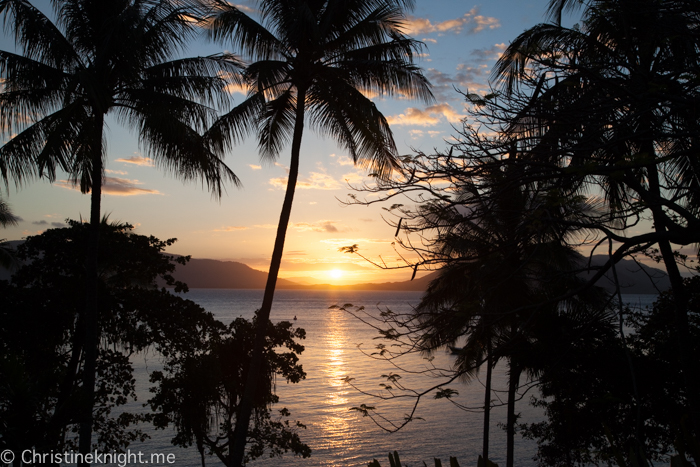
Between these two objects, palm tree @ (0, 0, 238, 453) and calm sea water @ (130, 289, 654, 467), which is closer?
palm tree @ (0, 0, 238, 453)

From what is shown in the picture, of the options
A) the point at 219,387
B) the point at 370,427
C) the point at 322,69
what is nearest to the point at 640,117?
the point at 322,69

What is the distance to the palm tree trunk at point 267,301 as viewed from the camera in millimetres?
10109

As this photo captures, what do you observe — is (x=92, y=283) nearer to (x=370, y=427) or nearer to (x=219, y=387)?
(x=219, y=387)

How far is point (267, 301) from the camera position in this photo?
10.5m

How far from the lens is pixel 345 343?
2552 inches

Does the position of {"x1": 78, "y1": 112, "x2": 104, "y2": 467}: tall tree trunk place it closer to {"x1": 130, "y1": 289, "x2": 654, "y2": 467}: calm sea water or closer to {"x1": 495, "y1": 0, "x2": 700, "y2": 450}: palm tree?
{"x1": 130, "y1": 289, "x2": 654, "y2": 467}: calm sea water

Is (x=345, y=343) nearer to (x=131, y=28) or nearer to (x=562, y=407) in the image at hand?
(x=562, y=407)

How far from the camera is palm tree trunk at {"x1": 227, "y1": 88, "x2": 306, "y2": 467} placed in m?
10.1

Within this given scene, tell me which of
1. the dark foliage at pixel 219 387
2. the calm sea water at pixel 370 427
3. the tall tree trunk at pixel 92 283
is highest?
the tall tree trunk at pixel 92 283

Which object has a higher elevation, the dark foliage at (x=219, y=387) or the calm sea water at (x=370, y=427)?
the dark foliage at (x=219, y=387)

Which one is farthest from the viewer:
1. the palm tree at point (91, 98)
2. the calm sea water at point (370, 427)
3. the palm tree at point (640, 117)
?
the calm sea water at point (370, 427)

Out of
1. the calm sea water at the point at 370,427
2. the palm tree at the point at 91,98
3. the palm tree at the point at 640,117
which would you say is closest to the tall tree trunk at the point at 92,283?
the palm tree at the point at 91,98

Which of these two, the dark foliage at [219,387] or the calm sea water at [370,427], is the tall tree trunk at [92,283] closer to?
the dark foliage at [219,387]

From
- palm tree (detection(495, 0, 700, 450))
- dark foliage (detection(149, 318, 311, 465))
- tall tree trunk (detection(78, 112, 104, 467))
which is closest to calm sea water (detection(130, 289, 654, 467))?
dark foliage (detection(149, 318, 311, 465))
